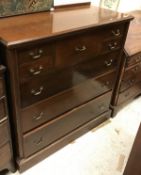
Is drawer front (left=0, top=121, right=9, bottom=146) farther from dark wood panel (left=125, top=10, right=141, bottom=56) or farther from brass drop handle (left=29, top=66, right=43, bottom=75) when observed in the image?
dark wood panel (left=125, top=10, right=141, bottom=56)

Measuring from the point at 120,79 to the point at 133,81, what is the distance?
10.6 inches

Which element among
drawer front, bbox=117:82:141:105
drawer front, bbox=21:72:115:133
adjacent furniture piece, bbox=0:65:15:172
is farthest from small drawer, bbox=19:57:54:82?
drawer front, bbox=117:82:141:105

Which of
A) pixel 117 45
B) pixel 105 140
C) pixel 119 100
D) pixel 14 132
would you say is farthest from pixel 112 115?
pixel 14 132

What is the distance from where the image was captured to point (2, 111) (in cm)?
119

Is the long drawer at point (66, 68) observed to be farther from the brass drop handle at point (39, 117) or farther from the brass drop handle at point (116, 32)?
the brass drop handle at point (39, 117)

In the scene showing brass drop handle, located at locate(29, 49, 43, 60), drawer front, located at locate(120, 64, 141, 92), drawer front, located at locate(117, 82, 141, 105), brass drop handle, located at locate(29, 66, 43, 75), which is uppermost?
brass drop handle, located at locate(29, 49, 43, 60)

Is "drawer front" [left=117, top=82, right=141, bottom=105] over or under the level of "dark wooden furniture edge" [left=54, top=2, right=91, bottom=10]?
under

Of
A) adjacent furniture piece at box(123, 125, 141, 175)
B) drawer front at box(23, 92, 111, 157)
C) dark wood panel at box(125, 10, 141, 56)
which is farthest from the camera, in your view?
dark wood panel at box(125, 10, 141, 56)

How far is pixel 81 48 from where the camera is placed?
138 cm

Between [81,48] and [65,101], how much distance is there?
0.40m

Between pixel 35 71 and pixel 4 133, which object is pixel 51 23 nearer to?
pixel 35 71

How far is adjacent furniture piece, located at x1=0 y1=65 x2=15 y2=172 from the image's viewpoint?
1.14 m

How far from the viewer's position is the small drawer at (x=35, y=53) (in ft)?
3.61

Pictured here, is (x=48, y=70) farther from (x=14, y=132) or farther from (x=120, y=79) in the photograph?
(x=120, y=79)
